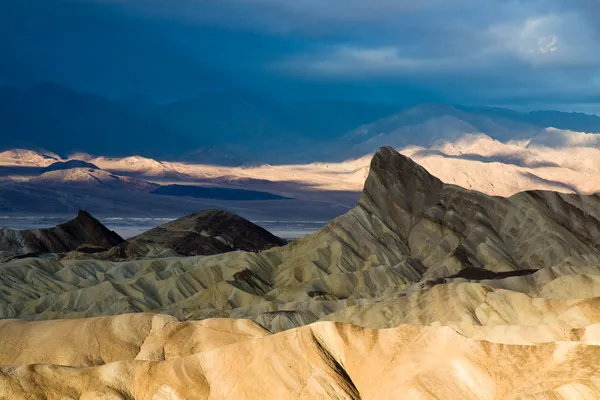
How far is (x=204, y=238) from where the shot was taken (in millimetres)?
154750

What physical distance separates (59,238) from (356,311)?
83801 millimetres

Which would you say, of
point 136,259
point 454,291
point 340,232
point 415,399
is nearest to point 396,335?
point 415,399

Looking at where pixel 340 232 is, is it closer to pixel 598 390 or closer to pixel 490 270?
pixel 490 270

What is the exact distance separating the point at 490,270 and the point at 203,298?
37290 mm

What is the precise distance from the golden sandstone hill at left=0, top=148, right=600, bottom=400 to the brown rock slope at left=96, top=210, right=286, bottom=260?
20.5m

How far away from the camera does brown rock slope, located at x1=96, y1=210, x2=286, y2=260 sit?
146600 millimetres

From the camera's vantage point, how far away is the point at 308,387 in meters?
46.8

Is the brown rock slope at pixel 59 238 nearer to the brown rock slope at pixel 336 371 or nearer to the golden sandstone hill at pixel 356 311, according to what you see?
the golden sandstone hill at pixel 356 311

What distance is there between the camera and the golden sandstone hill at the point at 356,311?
47.3 m

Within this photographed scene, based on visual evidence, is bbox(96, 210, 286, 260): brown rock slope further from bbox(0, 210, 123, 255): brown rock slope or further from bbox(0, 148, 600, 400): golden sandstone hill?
A: bbox(0, 148, 600, 400): golden sandstone hill

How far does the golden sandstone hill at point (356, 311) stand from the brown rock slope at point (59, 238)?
22.9m

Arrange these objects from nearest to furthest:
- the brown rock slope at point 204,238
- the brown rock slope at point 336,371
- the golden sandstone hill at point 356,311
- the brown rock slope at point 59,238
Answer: the brown rock slope at point 336,371 → the golden sandstone hill at point 356,311 → the brown rock slope at point 204,238 → the brown rock slope at point 59,238

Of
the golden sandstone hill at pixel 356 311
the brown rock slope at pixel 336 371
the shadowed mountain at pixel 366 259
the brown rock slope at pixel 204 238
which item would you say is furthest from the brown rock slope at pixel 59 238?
the brown rock slope at pixel 336 371

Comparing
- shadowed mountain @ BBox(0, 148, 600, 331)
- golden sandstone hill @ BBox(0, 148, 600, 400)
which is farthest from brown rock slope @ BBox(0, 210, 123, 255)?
golden sandstone hill @ BBox(0, 148, 600, 400)
